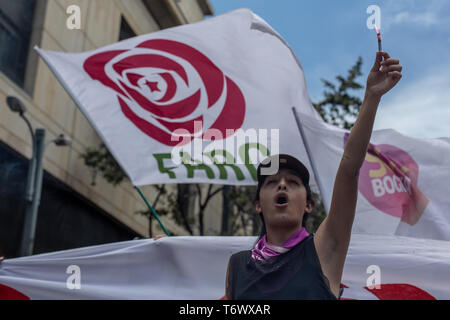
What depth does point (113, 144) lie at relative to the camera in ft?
19.1

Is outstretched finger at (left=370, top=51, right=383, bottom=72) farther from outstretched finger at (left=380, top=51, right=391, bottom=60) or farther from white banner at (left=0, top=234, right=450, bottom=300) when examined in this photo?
white banner at (left=0, top=234, right=450, bottom=300)

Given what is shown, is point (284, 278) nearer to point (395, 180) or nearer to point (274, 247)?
point (274, 247)

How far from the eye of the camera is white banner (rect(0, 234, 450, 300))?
12.2 ft

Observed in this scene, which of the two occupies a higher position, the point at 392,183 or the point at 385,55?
the point at 392,183

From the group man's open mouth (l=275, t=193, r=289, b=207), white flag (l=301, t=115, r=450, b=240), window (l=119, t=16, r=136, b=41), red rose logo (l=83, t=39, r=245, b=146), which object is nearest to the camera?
man's open mouth (l=275, t=193, r=289, b=207)

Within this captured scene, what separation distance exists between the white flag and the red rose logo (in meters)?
0.92

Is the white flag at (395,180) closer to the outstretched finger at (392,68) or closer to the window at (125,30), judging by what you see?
the outstretched finger at (392,68)

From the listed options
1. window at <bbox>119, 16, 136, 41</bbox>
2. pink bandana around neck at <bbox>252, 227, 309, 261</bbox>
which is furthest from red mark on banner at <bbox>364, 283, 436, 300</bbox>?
window at <bbox>119, 16, 136, 41</bbox>

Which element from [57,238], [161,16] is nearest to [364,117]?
[57,238]

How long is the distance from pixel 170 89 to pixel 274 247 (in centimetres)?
419

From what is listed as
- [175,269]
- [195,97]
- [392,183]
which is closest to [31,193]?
[195,97]

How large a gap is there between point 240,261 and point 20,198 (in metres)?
10.1

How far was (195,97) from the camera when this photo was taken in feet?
21.0

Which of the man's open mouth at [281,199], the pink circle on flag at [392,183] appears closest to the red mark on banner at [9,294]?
the man's open mouth at [281,199]
